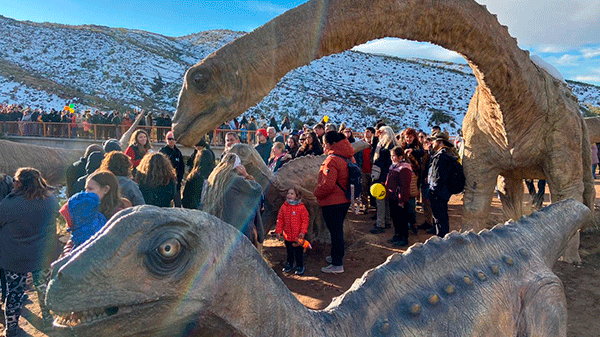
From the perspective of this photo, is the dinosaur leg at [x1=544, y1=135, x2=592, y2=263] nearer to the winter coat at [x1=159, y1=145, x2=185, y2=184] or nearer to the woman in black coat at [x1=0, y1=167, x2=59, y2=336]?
the winter coat at [x1=159, y1=145, x2=185, y2=184]

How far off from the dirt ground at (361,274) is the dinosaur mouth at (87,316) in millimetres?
3655

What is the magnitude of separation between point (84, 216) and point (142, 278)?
2359mm

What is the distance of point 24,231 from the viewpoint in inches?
151

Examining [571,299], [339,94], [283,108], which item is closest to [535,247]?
[571,299]

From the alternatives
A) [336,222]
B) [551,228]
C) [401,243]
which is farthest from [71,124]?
[551,228]

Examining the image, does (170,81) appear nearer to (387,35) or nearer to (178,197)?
(178,197)

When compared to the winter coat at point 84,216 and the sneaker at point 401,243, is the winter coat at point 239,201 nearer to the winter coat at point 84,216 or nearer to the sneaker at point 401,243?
the winter coat at point 84,216

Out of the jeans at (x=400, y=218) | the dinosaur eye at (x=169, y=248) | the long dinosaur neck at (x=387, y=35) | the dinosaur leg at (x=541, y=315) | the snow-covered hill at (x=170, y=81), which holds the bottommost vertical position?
the jeans at (x=400, y=218)

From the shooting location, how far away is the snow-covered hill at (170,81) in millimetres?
35750

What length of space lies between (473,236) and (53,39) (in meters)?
57.3

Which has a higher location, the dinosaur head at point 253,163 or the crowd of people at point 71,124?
the crowd of people at point 71,124

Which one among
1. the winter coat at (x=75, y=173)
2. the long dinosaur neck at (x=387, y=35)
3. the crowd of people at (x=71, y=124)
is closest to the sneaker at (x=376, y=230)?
the long dinosaur neck at (x=387, y=35)

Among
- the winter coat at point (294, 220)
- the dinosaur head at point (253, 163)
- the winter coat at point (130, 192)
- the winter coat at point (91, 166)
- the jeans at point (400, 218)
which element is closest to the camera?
the winter coat at point (130, 192)

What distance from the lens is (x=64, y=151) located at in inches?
394
